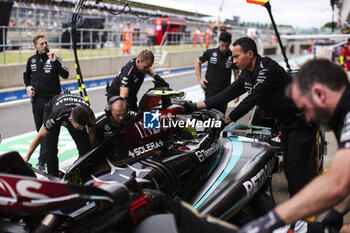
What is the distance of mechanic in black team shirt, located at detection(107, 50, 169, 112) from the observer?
18.0ft

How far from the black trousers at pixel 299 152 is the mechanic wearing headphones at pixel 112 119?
1.64 m

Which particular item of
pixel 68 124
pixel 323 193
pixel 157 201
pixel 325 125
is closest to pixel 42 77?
pixel 68 124

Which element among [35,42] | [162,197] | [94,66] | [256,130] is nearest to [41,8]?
[94,66]

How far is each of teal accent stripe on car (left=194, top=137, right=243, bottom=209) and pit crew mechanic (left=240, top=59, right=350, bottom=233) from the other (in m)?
1.63

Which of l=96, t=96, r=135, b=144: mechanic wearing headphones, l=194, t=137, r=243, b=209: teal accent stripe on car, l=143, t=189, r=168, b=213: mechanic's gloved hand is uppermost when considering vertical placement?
l=96, t=96, r=135, b=144: mechanic wearing headphones

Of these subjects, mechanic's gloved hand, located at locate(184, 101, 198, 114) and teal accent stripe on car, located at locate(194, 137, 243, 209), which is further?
mechanic's gloved hand, located at locate(184, 101, 198, 114)

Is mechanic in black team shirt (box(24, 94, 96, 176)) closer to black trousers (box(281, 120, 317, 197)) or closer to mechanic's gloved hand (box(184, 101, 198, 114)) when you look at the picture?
mechanic's gloved hand (box(184, 101, 198, 114))

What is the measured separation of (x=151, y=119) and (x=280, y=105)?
→ 1.34 meters

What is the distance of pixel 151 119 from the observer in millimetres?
3443

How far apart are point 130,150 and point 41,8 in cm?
2728

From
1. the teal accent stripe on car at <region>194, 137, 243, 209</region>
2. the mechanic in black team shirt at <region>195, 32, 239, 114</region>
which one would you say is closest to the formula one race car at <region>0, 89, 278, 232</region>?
the teal accent stripe on car at <region>194, 137, 243, 209</region>

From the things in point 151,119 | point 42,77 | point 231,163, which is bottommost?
point 231,163

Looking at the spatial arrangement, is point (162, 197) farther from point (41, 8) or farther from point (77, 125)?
point (41, 8)

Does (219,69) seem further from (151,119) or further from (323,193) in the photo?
(323,193)
